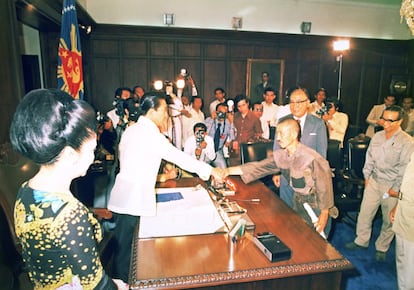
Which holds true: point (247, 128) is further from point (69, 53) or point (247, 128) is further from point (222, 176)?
point (69, 53)

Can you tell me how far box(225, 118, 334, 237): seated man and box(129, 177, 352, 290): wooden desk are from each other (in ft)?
1.40

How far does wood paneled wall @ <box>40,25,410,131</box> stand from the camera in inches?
259

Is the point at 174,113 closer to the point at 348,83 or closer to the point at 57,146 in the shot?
the point at 57,146

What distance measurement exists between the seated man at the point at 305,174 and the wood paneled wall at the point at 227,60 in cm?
507

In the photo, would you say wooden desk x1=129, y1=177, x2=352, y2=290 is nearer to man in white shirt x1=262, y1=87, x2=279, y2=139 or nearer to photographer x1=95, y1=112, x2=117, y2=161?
photographer x1=95, y1=112, x2=117, y2=161

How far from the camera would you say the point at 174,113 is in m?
5.16

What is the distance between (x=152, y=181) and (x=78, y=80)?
225 cm

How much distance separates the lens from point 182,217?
75.0 inches

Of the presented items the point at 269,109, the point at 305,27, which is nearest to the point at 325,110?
the point at 269,109

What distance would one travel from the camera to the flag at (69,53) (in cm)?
315

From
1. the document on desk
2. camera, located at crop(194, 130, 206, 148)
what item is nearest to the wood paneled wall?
camera, located at crop(194, 130, 206, 148)

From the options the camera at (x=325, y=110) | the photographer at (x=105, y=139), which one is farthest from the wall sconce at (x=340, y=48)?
the photographer at (x=105, y=139)

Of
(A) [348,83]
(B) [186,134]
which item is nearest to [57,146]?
(B) [186,134]

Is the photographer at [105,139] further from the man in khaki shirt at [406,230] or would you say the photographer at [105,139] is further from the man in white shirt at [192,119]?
the man in khaki shirt at [406,230]
